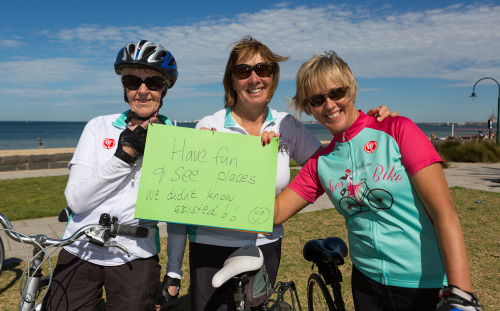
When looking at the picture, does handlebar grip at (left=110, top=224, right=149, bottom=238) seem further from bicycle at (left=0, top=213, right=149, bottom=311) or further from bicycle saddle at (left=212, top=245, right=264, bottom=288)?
bicycle saddle at (left=212, top=245, right=264, bottom=288)

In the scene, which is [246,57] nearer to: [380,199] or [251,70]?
[251,70]

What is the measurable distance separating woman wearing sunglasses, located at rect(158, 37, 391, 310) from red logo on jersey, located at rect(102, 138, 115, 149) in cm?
63

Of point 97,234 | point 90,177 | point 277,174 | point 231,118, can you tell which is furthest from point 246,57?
point 97,234

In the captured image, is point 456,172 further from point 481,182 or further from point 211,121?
point 211,121

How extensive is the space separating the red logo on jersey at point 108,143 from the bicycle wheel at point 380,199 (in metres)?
1.63

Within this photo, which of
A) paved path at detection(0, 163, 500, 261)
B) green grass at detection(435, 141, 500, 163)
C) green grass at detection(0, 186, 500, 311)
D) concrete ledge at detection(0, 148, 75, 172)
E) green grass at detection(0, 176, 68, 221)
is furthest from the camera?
green grass at detection(435, 141, 500, 163)

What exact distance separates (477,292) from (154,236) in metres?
4.39

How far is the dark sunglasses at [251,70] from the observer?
266 cm

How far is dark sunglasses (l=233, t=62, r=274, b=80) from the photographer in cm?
266

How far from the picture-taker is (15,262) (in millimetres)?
5203

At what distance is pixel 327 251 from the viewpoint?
309 cm

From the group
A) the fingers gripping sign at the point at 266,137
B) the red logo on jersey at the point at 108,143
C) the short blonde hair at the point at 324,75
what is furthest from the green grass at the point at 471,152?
the red logo on jersey at the point at 108,143

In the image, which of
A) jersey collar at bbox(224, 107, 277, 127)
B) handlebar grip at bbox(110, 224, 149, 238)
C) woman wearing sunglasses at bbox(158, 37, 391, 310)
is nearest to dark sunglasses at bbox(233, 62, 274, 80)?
woman wearing sunglasses at bbox(158, 37, 391, 310)

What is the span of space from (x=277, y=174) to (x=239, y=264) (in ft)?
2.36
